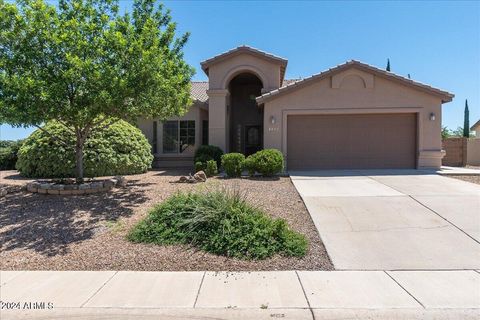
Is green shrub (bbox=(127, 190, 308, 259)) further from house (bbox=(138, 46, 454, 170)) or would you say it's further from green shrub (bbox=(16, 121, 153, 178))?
house (bbox=(138, 46, 454, 170))

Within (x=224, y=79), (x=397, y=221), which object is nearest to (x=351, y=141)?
(x=224, y=79)

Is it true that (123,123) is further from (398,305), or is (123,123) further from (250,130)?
(398,305)

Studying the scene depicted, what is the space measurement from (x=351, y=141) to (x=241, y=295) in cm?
1163

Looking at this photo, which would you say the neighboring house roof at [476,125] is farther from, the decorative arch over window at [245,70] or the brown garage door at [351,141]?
the decorative arch over window at [245,70]

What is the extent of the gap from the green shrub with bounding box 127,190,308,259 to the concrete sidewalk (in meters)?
0.71

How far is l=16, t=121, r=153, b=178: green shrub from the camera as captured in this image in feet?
41.9

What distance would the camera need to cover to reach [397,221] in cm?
729

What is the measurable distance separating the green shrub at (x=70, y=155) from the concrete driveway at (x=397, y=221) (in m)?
7.03

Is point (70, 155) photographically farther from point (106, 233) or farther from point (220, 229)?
point (220, 229)

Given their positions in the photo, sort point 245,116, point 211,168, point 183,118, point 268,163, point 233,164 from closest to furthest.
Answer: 1. point 268,163
2. point 233,164
3. point 211,168
4. point 183,118
5. point 245,116

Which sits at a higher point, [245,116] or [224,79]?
[224,79]

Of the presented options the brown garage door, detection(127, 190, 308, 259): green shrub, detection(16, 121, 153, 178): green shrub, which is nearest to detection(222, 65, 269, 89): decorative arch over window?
the brown garage door

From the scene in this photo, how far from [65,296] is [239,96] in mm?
16110

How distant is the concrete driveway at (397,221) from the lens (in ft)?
18.3
